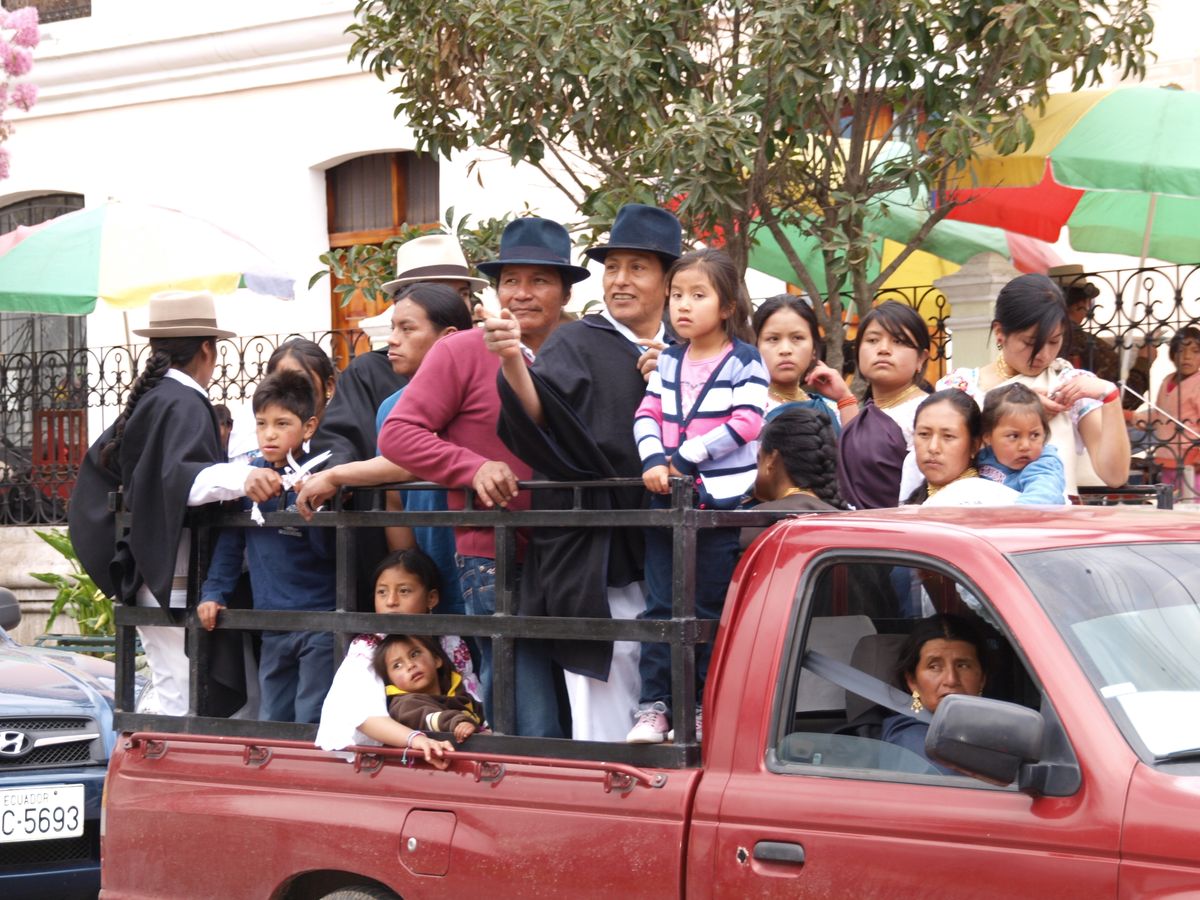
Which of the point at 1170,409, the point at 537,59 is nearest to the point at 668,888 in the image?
the point at 537,59

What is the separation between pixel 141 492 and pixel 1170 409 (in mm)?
6440

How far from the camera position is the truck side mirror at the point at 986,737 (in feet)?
10.9

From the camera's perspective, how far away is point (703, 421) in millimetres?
4723

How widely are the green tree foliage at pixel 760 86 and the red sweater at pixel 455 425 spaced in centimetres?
336

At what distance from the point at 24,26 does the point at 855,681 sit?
13677 millimetres

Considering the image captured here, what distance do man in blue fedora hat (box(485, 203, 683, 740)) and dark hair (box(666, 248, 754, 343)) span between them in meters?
0.19

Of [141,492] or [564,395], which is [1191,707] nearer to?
[564,395]

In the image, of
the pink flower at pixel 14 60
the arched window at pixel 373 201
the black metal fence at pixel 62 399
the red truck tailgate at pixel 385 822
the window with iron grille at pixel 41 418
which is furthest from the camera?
the arched window at pixel 373 201

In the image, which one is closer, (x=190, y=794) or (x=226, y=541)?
(x=190, y=794)

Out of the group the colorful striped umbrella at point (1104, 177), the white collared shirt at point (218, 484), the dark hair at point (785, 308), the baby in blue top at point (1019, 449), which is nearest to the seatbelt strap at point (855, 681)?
the baby in blue top at point (1019, 449)

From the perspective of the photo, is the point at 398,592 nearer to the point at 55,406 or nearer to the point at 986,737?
the point at 986,737

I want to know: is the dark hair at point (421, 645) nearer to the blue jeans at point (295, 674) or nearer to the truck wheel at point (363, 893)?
the blue jeans at point (295, 674)

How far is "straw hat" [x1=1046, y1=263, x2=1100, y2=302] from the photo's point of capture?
31.5 feet

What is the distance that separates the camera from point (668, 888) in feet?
12.8
